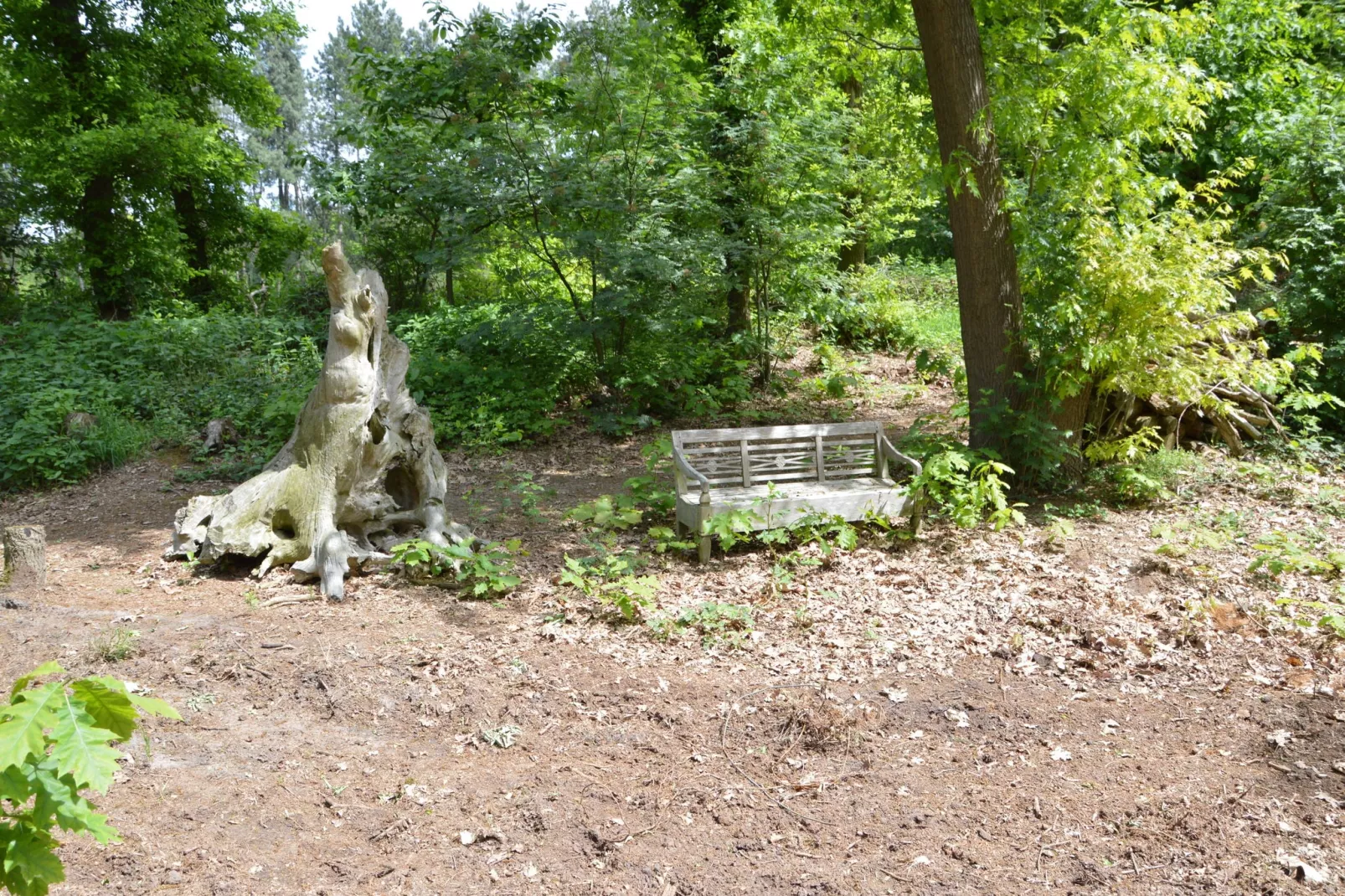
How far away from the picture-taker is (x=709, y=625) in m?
5.64

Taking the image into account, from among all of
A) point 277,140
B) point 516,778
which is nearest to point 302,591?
point 516,778

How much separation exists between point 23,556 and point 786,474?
539 cm

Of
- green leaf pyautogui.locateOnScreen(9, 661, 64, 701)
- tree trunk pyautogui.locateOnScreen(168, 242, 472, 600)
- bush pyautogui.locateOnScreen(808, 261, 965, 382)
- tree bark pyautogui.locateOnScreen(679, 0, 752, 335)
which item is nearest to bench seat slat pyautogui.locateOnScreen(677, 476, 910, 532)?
tree trunk pyautogui.locateOnScreen(168, 242, 472, 600)

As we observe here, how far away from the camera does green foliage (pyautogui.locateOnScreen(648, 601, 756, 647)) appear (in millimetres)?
5543

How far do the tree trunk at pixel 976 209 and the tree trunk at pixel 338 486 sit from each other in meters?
4.72

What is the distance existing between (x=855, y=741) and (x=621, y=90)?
8.05m

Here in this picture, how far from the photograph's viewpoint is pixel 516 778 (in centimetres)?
399

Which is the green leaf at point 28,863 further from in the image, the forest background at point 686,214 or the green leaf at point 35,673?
the forest background at point 686,214

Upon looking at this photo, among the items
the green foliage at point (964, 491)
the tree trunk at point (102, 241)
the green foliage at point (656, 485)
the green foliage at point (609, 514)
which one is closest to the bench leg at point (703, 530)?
the green foliage at point (656, 485)

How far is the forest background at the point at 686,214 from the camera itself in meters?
7.75

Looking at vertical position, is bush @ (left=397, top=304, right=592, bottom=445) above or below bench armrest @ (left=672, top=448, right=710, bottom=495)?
above

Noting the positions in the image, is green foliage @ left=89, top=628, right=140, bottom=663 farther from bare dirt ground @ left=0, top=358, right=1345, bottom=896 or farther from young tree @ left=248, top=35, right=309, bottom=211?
young tree @ left=248, top=35, right=309, bottom=211

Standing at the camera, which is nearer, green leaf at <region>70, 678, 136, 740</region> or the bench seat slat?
green leaf at <region>70, 678, 136, 740</region>

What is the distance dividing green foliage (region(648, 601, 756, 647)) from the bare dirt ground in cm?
9
